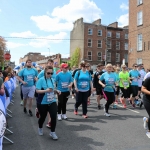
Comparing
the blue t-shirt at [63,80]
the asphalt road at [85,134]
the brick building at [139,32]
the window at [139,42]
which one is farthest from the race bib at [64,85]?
the window at [139,42]

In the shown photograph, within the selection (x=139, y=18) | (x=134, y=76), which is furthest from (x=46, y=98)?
(x=139, y=18)

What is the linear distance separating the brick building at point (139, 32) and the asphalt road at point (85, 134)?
21.2m

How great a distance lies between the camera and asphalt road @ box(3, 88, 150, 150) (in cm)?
505

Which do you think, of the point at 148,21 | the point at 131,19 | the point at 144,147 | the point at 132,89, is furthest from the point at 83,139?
the point at 131,19

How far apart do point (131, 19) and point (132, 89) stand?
23.3 m

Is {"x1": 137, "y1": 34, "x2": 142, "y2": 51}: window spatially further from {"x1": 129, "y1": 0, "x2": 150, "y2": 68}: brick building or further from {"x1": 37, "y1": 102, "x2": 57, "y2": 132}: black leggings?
{"x1": 37, "y1": 102, "x2": 57, "y2": 132}: black leggings

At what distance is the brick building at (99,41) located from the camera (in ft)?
164

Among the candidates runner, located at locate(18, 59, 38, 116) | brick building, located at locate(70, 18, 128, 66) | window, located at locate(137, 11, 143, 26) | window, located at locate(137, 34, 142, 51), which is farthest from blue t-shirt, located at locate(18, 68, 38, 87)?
brick building, located at locate(70, 18, 128, 66)

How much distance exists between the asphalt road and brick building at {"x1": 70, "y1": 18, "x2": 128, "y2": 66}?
134 feet

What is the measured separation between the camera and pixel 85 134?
5969 mm

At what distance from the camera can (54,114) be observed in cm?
532

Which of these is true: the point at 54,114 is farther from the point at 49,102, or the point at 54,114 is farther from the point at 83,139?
the point at 83,139

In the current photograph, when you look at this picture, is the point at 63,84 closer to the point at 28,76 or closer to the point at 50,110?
the point at 28,76

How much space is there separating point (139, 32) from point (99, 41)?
2176 centimetres
